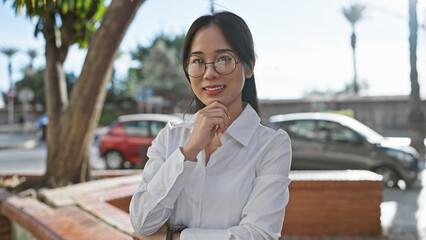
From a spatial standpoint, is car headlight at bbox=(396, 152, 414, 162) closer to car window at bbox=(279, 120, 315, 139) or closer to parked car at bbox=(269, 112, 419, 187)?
parked car at bbox=(269, 112, 419, 187)

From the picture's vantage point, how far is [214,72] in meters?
1.61

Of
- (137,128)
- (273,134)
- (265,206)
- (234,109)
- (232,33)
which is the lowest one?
(137,128)

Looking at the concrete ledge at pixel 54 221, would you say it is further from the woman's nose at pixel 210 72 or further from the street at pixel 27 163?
the street at pixel 27 163

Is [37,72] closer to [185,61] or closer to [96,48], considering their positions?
[96,48]

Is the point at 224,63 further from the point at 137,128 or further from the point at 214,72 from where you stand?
the point at 137,128

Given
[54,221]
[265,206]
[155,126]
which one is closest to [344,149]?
[155,126]

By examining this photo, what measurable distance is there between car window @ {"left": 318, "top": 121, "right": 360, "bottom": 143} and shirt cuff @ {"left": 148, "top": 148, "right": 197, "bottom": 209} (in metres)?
8.48

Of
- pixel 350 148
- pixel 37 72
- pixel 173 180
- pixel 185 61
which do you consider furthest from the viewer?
pixel 37 72

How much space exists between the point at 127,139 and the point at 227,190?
10.6 meters

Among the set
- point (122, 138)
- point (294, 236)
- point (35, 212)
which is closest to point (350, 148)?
point (294, 236)

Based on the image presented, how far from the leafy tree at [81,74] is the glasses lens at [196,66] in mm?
3461

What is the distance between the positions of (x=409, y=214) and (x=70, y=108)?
509 cm

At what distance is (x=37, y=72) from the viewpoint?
55.5m

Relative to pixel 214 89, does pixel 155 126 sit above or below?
below
